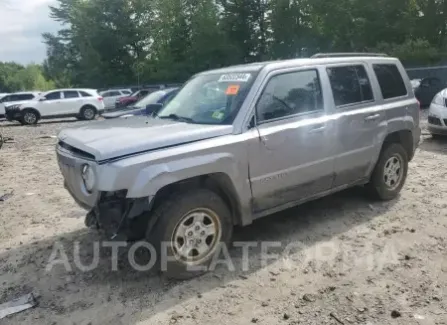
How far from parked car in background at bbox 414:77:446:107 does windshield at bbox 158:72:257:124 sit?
14.9 meters

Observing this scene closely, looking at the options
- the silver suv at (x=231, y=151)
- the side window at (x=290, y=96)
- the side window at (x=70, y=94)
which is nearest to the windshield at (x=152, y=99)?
the silver suv at (x=231, y=151)

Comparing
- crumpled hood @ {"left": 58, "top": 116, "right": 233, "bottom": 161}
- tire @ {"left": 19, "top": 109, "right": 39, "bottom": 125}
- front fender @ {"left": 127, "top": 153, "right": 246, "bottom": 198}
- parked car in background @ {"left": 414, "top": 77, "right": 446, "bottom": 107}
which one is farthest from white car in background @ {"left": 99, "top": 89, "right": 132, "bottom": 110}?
front fender @ {"left": 127, "top": 153, "right": 246, "bottom": 198}

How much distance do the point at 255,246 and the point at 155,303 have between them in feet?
4.31

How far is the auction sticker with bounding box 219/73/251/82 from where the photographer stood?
4.23 meters

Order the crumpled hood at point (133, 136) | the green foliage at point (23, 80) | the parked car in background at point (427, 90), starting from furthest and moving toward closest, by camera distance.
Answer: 1. the green foliage at point (23, 80)
2. the parked car in background at point (427, 90)
3. the crumpled hood at point (133, 136)

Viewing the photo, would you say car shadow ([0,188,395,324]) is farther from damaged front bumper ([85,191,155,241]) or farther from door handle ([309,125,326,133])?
door handle ([309,125,326,133])

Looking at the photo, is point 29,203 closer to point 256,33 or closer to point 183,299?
point 183,299

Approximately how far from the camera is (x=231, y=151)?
3811mm

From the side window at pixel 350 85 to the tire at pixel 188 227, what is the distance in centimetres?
189

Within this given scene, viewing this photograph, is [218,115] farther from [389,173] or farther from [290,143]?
[389,173]

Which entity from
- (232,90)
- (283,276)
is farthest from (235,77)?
(283,276)

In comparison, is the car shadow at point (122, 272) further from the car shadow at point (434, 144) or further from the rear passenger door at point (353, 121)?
the car shadow at point (434, 144)

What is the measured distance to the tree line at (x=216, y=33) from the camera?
35750 mm

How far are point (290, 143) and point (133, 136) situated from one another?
4.98 ft
